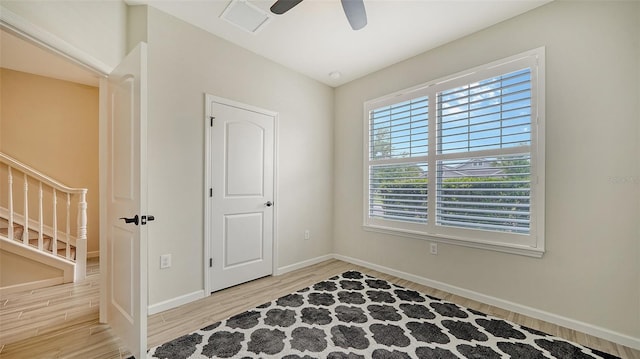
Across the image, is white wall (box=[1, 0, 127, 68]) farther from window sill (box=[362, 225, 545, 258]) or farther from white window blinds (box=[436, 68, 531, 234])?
window sill (box=[362, 225, 545, 258])

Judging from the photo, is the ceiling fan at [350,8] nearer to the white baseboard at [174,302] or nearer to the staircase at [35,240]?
the white baseboard at [174,302]

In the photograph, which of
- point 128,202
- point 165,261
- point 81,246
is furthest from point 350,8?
point 81,246

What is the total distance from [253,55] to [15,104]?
341 centimetres

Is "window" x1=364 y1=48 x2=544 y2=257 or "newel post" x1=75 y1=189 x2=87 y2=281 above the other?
"window" x1=364 y1=48 x2=544 y2=257

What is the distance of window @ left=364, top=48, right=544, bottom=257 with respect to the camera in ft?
7.23

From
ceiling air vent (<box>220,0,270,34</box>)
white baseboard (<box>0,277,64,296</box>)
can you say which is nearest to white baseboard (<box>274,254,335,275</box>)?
white baseboard (<box>0,277,64,296</box>)

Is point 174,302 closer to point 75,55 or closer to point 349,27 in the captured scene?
point 75,55

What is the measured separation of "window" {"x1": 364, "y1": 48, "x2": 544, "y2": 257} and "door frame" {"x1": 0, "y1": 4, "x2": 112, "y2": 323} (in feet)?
9.27

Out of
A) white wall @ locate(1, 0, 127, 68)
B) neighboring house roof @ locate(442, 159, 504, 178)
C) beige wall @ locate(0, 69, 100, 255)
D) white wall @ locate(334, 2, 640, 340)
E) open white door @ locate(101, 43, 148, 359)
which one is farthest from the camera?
beige wall @ locate(0, 69, 100, 255)

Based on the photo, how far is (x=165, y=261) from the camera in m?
2.29

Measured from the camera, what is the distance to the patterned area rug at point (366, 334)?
1698 millimetres

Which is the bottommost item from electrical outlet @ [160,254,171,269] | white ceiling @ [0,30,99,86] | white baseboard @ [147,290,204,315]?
white baseboard @ [147,290,204,315]

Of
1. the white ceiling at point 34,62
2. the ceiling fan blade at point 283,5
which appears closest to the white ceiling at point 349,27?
the ceiling fan blade at point 283,5

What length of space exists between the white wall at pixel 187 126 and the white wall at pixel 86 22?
0.23 metres
